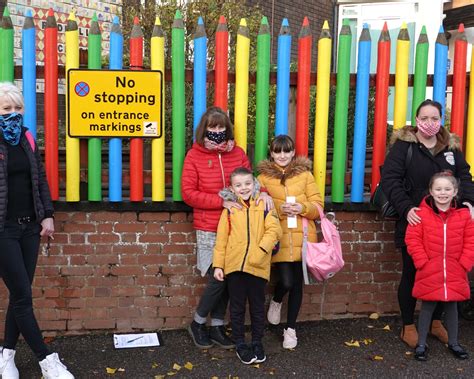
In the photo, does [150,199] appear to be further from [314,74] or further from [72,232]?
[314,74]

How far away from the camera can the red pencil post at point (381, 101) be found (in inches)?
170

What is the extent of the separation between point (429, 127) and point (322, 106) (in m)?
0.83

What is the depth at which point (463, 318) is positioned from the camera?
4625 mm

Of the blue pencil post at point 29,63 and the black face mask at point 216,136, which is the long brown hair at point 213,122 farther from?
the blue pencil post at point 29,63

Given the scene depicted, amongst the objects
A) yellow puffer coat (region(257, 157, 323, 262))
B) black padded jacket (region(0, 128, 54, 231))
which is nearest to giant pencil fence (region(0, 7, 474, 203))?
yellow puffer coat (region(257, 157, 323, 262))

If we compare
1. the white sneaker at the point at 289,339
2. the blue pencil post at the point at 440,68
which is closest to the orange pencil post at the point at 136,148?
the white sneaker at the point at 289,339

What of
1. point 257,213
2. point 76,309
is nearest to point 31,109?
point 76,309

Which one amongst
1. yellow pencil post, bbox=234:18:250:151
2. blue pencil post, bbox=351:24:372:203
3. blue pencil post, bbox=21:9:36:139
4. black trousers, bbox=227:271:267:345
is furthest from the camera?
blue pencil post, bbox=351:24:372:203

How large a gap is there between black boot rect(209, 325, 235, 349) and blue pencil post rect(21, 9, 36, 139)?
6.84ft

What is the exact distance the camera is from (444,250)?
3.77 metres

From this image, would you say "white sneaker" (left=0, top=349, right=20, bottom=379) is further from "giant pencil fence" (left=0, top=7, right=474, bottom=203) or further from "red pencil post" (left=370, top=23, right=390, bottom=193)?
"red pencil post" (left=370, top=23, right=390, bottom=193)

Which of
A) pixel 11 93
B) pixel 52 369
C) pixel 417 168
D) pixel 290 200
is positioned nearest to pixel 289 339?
pixel 290 200

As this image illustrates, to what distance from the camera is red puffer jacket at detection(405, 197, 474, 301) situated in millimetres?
3771

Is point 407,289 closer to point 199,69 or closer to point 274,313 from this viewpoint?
point 274,313
